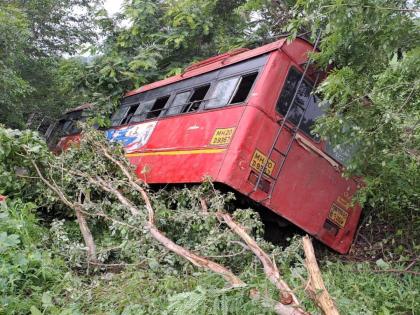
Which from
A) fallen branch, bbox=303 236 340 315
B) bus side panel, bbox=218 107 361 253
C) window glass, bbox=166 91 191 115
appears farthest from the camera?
window glass, bbox=166 91 191 115

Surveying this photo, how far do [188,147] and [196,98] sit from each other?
1262 millimetres

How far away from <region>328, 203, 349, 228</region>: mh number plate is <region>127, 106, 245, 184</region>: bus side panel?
6.50 ft

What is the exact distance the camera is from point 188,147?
6.73m

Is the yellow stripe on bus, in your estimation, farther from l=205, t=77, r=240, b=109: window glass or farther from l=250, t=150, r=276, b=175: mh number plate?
l=205, t=77, r=240, b=109: window glass

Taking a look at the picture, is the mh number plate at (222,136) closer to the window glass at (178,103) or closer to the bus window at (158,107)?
the window glass at (178,103)

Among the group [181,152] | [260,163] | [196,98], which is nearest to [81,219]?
[181,152]

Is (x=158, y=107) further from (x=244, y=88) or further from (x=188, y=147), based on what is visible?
(x=244, y=88)

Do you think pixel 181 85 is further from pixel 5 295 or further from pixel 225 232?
pixel 5 295

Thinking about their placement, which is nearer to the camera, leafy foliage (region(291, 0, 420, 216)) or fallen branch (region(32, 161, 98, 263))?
leafy foliage (region(291, 0, 420, 216))

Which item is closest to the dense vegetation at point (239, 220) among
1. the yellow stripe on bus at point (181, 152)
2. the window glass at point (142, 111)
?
the yellow stripe on bus at point (181, 152)

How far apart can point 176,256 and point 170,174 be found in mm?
2232

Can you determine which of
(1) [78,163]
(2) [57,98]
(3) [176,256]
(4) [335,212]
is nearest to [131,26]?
(2) [57,98]

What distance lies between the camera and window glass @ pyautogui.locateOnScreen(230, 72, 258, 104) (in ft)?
21.0

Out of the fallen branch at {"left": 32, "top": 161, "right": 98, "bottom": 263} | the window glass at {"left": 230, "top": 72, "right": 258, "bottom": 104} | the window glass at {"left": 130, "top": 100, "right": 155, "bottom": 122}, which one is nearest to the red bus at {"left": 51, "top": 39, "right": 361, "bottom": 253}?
the window glass at {"left": 230, "top": 72, "right": 258, "bottom": 104}
